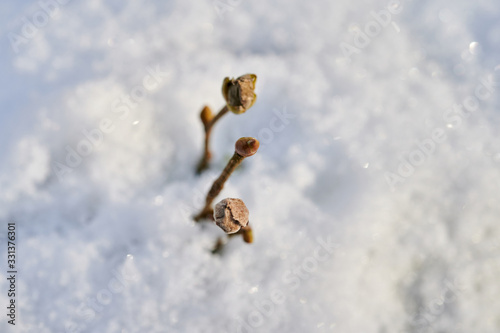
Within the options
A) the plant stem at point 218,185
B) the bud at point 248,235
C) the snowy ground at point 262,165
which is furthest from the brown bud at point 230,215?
the snowy ground at point 262,165

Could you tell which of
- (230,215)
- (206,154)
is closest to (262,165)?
(206,154)

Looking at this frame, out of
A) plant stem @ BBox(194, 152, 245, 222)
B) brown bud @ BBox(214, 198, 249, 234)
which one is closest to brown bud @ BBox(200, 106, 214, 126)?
plant stem @ BBox(194, 152, 245, 222)

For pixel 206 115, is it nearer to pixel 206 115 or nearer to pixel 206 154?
pixel 206 115

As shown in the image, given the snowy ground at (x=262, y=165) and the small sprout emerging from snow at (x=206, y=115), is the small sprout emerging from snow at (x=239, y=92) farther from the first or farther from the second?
the snowy ground at (x=262, y=165)

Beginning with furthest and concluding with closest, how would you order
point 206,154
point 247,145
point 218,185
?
1. point 206,154
2. point 218,185
3. point 247,145

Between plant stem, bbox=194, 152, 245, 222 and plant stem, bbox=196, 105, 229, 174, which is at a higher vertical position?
plant stem, bbox=196, 105, 229, 174

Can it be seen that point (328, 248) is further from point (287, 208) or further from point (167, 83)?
point (167, 83)

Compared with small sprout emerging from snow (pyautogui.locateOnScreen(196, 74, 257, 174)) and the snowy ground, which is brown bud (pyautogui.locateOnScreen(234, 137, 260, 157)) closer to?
small sprout emerging from snow (pyautogui.locateOnScreen(196, 74, 257, 174))
